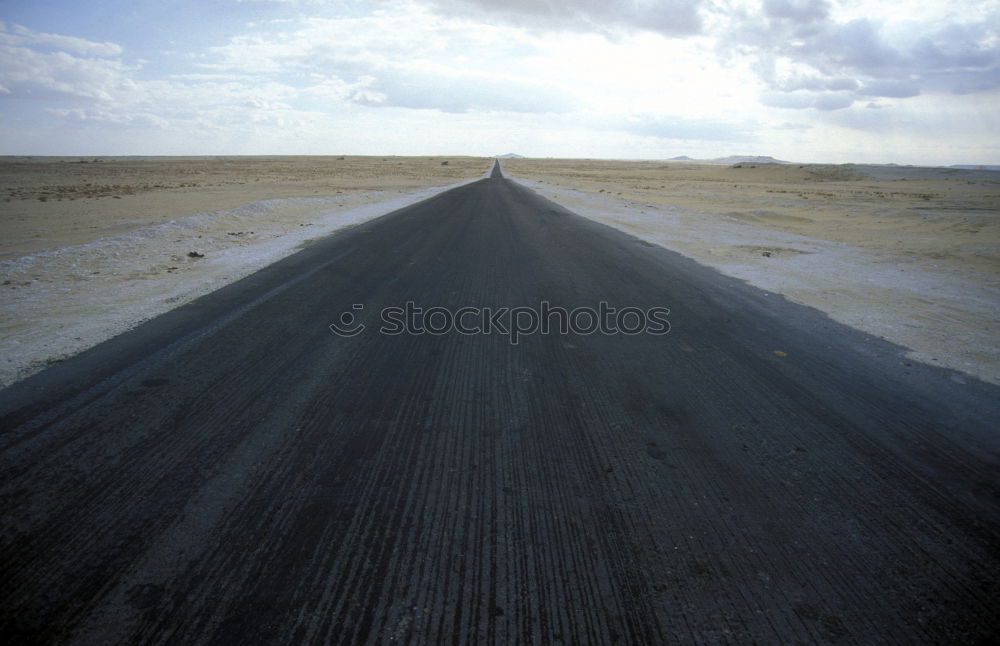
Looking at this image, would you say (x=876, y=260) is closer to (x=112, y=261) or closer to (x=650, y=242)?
(x=650, y=242)

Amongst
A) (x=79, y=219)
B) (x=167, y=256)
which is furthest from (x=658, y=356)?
(x=79, y=219)

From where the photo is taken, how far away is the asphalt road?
2043 mm

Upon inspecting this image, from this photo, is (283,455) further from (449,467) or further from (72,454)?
(72,454)

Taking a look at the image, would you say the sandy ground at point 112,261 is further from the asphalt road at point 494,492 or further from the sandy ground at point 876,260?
the sandy ground at point 876,260

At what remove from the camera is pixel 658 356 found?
4828 mm

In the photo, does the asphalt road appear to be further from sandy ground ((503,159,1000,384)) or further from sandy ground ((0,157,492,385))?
sandy ground ((503,159,1000,384))
